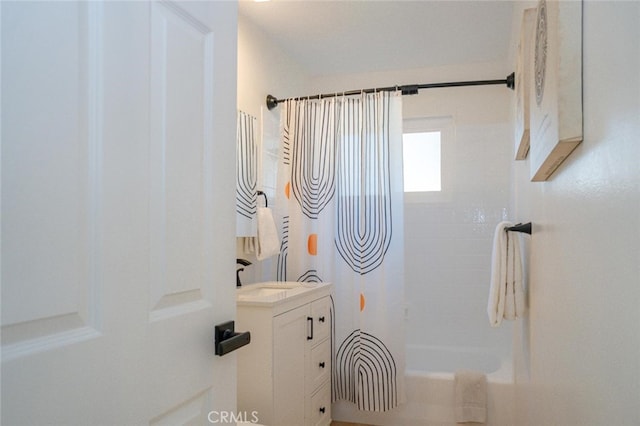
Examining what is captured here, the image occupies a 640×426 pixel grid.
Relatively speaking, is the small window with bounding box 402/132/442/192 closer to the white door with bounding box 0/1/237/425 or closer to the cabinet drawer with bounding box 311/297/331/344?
the cabinet drawer with bounding box 311/297/331/344

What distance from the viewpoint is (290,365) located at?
6.83ft

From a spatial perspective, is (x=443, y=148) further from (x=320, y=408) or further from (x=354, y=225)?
(x=320, y=408)

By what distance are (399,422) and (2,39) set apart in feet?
8.98

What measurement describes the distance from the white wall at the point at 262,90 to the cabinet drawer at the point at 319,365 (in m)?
0.59

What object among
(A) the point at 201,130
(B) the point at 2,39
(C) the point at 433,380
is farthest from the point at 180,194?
(C) the point at 433,380

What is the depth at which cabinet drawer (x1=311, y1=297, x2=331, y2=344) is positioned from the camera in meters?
2.39

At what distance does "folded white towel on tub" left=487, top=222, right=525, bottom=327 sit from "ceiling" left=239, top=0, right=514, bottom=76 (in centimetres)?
146

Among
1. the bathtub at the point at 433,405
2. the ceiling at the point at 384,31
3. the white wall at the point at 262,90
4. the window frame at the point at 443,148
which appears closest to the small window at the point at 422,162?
the window frame at the point at 443,148

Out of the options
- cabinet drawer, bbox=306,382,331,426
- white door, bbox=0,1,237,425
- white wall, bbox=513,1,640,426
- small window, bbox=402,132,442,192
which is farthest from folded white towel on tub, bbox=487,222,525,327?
small window, bbox=402,132,442,192

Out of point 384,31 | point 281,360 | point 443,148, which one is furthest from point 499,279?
point 443,148

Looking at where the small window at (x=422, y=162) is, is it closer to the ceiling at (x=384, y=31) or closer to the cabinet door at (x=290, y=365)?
the ceiling at (x=384, y=31)

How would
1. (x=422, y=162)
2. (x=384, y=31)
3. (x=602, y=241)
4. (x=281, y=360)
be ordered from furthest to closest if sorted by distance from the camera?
(x=422, y=162)
(x=384, y=31)
(x=281, y=360)
(x=602, y=241)

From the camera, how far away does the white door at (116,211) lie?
59 cm

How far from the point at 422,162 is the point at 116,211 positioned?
3.24 m
